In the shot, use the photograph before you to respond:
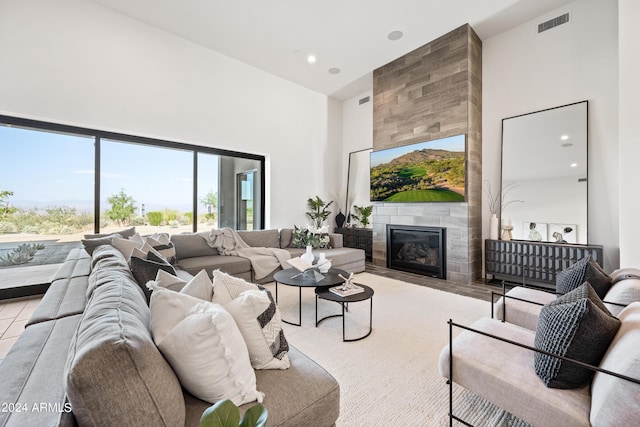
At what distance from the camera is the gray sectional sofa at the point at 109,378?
658mm

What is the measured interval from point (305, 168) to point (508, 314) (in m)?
4.77

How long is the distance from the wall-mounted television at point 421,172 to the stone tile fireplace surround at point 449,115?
11 centimetres

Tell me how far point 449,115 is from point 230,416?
480 cm

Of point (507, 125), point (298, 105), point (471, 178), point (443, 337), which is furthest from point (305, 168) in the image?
point (443, 337)

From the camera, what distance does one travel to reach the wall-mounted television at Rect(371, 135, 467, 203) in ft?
13.7

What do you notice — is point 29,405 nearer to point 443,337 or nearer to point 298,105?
point 443,337

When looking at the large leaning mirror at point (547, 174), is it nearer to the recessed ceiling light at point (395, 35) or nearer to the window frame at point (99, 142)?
the recessed ceiling light at point (395, 35)

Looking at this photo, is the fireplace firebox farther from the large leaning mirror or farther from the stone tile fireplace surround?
the large leaning mirror

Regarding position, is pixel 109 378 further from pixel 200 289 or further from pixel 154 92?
pixel 154 92

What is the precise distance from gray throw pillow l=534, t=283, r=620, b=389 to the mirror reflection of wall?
484 centimetres

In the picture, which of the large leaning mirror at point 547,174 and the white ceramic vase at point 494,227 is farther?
the white ceramic vase at point 494,227

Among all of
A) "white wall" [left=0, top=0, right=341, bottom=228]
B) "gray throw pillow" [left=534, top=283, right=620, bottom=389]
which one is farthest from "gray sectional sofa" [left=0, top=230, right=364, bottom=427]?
"white wall" [left=0, top=0, right=341, bottom=228]

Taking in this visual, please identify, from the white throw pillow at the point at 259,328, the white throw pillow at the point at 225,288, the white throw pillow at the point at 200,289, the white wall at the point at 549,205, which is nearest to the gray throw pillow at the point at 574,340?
the white throw pillow at the point at 259,328

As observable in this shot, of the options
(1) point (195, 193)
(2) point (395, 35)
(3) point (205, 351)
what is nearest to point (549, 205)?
(2) point (395, 35)
